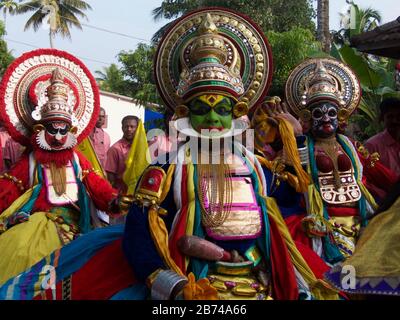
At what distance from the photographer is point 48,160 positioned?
6320 millimetres

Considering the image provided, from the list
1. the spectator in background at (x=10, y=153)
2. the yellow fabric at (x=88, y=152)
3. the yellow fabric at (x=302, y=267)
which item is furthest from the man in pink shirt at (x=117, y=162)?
the yellow fabric at (x=302, y=267)

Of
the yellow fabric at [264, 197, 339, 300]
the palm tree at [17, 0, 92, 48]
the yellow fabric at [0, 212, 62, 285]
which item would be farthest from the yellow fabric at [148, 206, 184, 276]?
the palm tree at [17, 0, 92, 48]

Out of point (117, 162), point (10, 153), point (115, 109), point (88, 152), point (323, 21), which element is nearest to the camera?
point (88, 152)

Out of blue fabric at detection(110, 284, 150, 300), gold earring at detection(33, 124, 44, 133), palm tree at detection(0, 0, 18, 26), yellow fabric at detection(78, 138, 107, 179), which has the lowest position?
blue fabric at detection(110, 284, 150, 300)

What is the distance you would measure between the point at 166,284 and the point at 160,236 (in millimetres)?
331

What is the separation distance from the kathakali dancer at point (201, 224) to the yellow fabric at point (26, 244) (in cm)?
104

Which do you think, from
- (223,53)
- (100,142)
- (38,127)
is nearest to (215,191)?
(223,53)

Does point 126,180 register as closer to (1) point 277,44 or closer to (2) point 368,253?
(2) point 368,253

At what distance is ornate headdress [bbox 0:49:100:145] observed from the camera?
650 centimetres

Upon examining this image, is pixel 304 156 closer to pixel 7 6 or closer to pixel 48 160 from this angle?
pixel 48 160

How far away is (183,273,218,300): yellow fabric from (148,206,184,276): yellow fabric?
0.66 feet

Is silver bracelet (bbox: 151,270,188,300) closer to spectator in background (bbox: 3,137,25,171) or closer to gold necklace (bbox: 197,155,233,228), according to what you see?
gold necklace (bbox: 197,155,233,228)
